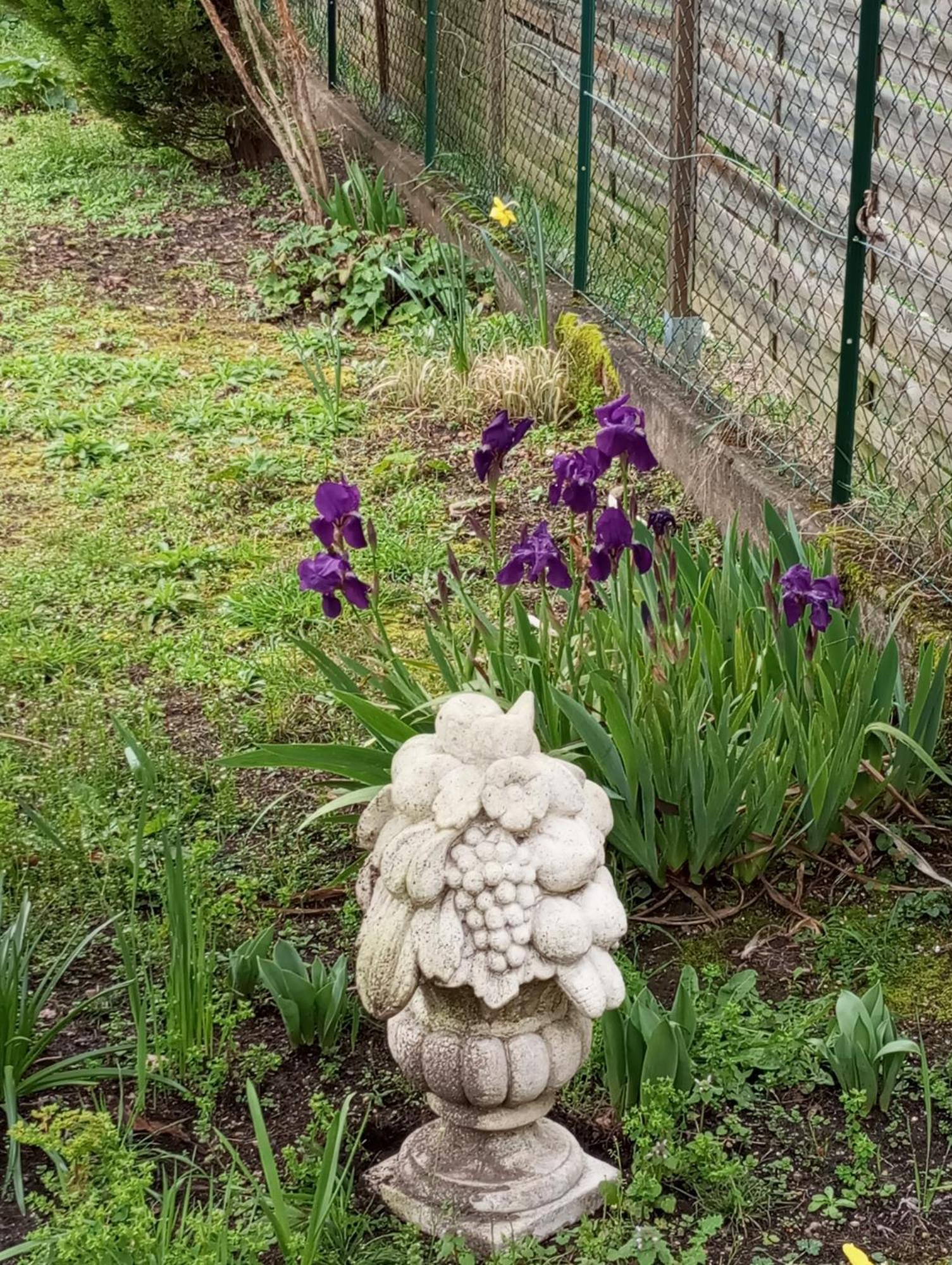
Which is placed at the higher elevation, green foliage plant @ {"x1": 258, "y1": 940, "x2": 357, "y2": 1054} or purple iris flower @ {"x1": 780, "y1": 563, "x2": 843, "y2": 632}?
purple iris flower @ {"x1": 780, "y1": 563, "x2": 843, "y2": 632}

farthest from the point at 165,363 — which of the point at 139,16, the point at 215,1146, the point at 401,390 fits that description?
the point at 215,1146

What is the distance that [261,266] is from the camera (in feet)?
26.7

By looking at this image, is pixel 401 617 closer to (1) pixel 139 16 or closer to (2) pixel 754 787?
(2) pixel 754 787

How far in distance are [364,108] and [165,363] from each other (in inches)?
140

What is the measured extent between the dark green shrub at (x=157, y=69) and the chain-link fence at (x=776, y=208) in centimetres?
280

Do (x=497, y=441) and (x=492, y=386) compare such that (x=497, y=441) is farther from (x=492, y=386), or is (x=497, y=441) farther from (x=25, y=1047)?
(x=492, y=386)

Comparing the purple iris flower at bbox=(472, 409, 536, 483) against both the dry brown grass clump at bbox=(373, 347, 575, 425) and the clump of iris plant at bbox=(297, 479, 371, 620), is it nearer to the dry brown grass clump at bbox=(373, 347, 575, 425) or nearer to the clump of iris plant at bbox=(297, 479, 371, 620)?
the clump of iris plant at bbox=(297, 479, 371, 620)

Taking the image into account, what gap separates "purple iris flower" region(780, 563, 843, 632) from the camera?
3084 mm

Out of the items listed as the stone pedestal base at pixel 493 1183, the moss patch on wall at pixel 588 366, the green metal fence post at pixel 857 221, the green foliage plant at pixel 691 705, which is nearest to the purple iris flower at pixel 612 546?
the green foliage plant at pixel 691 705

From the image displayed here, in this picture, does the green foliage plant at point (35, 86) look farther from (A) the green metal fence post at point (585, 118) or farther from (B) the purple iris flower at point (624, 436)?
(B) the purple iris flower at point (624, 436)

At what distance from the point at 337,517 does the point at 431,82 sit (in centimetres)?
554

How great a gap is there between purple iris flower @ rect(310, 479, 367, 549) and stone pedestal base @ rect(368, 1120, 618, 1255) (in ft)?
3.60

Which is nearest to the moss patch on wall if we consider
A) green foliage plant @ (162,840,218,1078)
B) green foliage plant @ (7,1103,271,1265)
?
green foliage plant @ (162,840,218,1078)

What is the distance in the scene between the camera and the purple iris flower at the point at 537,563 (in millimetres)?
3102
